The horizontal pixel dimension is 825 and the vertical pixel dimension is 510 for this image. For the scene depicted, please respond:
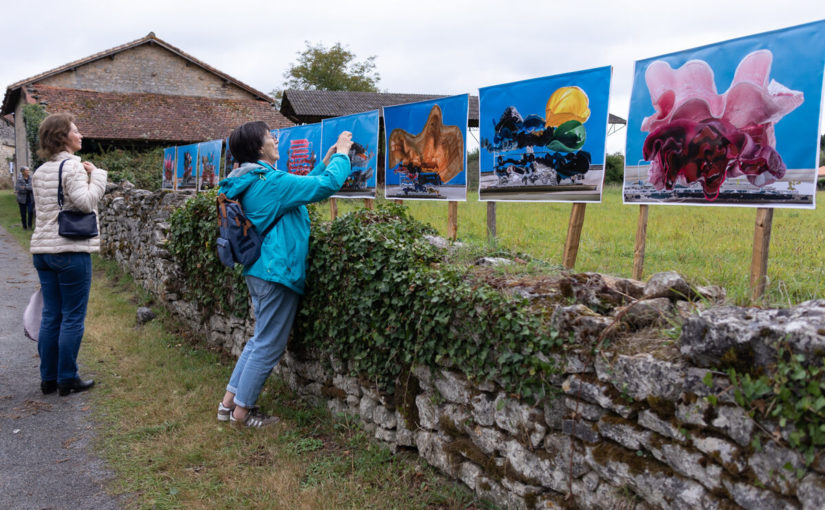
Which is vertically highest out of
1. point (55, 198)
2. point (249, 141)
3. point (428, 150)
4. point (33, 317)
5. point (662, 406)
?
point (428, 150)

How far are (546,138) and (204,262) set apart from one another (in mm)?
3785

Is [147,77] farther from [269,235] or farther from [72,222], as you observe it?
[269,235]

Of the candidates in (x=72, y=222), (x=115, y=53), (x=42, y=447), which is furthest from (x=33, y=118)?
(x=42, y=447)

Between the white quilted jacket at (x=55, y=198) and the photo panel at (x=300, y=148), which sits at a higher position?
the photo panel at (x=300, y=148)

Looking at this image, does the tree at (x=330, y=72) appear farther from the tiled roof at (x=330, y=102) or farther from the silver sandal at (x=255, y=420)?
the silver sandal at (x=255, y=420)

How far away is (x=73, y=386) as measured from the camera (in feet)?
17.0

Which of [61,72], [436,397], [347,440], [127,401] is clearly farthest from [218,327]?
[61,72]

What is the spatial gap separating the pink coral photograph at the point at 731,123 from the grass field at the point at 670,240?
0.57 meters

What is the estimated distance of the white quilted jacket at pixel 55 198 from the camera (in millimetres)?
4754

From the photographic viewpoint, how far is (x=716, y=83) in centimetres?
360

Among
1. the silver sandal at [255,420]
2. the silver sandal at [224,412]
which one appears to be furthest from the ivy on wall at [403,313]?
the silver sandal at [224,412]

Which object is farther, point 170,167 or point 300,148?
point 170,167

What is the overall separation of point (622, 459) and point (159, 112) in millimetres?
28708

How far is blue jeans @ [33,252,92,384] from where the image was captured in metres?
4.84
